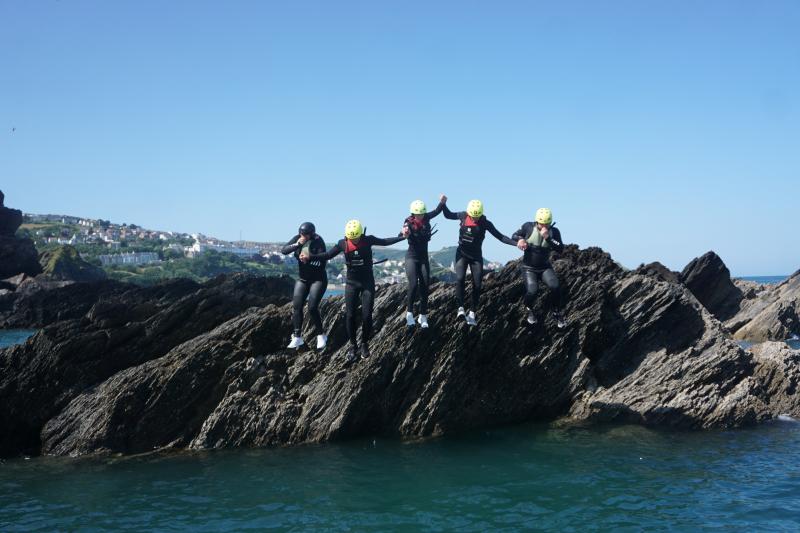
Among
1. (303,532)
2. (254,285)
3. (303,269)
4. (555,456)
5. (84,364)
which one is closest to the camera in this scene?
(303,532)

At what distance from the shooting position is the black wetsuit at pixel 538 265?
21.0 metres

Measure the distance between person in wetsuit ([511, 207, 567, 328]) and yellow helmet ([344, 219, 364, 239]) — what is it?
514cm

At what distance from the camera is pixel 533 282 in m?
21.0

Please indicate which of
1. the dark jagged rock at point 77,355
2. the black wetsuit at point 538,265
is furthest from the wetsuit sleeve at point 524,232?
the dark jagged rock at point 77,355

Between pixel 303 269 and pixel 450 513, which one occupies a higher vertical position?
pixel 303 269

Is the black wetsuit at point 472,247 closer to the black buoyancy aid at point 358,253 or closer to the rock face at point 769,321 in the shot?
the black buoyancy aid at point 358,253

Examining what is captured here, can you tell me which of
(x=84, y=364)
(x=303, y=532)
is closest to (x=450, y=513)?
(x=303, y=532)

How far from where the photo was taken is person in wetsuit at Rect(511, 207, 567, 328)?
20953mm

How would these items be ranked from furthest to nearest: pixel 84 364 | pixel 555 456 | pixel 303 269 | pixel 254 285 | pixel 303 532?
pixel 254 285
pixel 84 364
pixel 303 269
pixel 555 456
pixel 303 532

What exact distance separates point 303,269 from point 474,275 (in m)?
5.42

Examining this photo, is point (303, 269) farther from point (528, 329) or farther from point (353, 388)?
point (528, 329)

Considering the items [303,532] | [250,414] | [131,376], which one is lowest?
[303,532]

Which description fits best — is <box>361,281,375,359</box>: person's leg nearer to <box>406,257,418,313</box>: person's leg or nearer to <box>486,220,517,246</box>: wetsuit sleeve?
<box>406,257,418,313</box>: person's leg

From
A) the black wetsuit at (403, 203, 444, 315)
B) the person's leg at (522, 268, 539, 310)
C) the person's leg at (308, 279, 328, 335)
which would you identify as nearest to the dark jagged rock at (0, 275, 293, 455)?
the person's leg at (308, 279, 328, 335)
